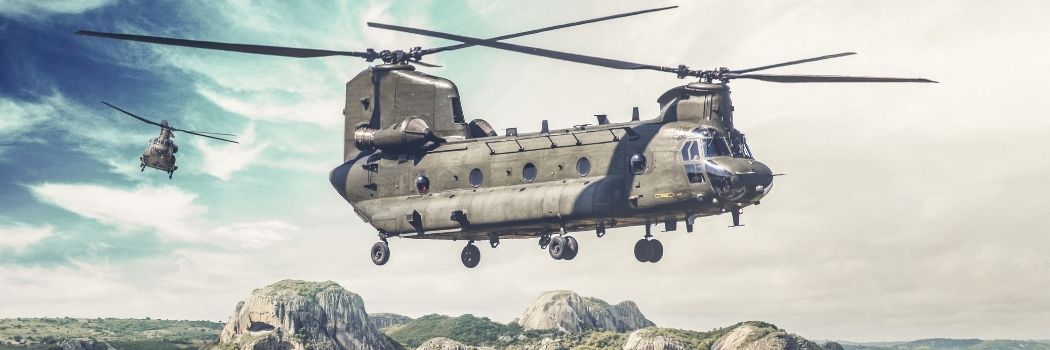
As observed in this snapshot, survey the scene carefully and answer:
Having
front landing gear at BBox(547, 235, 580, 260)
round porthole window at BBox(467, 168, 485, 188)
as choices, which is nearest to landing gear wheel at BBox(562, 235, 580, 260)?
front landing gear at BBox(547, 235, 580, 260)

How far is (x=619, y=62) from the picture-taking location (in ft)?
124

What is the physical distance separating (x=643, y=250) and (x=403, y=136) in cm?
1074

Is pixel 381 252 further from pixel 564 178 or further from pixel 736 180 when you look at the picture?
pixel 736 180

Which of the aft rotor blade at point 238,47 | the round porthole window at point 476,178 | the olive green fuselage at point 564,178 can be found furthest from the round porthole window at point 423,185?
the aft rotor blade at point 238,47

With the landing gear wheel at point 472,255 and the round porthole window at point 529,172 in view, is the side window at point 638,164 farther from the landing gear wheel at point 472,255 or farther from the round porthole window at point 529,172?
the landing gear wheel at point 472,255

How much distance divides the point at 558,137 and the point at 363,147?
9.48m

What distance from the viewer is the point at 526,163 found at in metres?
A: 42.2

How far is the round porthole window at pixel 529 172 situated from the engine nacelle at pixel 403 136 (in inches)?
193

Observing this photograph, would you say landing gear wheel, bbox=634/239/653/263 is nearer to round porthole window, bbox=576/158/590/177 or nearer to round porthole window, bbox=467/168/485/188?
round porthole window, bbox=576/158/590/177

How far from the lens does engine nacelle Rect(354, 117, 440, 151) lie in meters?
45.4

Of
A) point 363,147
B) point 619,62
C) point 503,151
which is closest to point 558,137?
point 503,151

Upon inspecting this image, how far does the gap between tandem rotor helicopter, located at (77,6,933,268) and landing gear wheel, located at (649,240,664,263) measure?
5 cm

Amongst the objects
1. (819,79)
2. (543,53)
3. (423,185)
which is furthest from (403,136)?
(819,79)

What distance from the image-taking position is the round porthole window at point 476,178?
43.2 m
